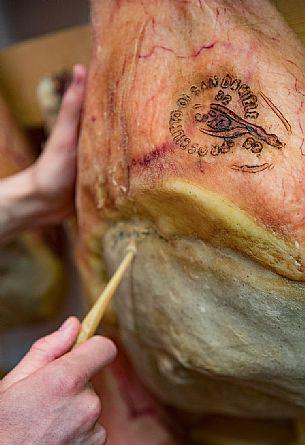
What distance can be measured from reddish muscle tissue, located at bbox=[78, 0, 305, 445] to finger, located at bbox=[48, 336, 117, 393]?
9 centimetres

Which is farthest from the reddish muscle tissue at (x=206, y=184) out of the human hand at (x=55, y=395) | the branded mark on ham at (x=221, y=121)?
the human hand at (x=55, y=395)

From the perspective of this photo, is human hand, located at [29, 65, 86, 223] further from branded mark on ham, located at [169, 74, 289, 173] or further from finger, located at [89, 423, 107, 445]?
finger, located at [89, 423, 107, 445]

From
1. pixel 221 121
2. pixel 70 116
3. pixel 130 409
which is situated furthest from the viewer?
pixel 130 409

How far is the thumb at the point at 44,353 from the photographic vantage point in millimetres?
790

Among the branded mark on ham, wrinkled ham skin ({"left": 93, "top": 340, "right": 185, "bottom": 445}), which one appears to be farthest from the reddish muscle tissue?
wrinkled ham skin ({"left": 93, "top": 340, "right": 185, "bottom": 445})

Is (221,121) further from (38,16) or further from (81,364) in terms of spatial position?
(38,16)

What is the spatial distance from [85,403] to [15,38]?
724mm

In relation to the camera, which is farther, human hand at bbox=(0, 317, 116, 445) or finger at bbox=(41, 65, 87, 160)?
finger at bbox=(41, 65, 87, 160)

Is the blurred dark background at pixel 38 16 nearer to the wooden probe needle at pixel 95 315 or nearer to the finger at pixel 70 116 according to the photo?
the finger at pixel 70 116

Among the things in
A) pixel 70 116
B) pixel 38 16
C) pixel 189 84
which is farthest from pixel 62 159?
pixel 189 84

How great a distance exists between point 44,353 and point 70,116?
1.34 feet

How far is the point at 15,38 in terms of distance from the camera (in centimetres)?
122

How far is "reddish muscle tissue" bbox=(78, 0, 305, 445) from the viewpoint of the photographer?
2.33 ft

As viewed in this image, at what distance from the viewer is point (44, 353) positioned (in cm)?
79
